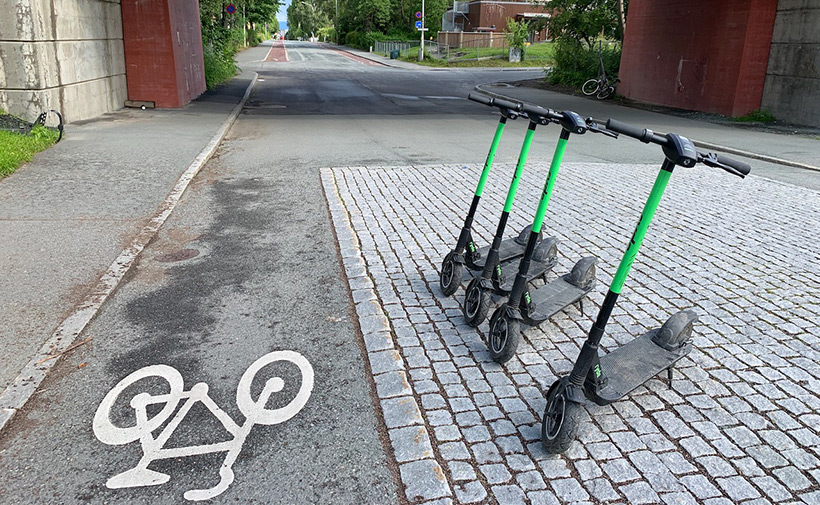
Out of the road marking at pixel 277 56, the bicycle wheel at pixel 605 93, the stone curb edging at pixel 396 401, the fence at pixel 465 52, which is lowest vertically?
the stone curb edging at pixel 396 401

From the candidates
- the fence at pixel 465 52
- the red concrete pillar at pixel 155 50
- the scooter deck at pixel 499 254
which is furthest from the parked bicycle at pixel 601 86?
the fence at pixel 465 52

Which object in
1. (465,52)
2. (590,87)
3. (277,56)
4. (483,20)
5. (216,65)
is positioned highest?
(483,20)

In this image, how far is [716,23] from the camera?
755 inches

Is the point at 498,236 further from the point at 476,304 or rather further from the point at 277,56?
the point at 277,56

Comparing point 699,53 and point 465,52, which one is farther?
point 465,52

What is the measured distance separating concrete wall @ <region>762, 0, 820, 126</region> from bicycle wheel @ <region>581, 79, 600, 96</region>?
7969mm

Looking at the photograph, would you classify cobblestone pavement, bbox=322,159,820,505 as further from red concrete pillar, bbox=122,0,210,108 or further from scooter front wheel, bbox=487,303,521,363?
red concrete pillar, bbox=122,0,210,108

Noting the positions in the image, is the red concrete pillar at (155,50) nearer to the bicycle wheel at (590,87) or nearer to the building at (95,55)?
the building at (95,55)

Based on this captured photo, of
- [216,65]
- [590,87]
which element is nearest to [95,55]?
[216,65]

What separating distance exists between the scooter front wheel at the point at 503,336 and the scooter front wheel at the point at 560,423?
70 centimetres

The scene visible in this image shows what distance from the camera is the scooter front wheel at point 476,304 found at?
15.2ft

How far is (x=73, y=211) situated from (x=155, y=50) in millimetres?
10810

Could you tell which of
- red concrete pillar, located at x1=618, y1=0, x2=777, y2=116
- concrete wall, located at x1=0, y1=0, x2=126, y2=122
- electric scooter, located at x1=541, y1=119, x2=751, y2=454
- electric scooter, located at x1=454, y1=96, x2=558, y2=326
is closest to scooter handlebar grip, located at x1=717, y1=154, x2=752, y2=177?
electric scooter, located at x1=541, y1=119, x2=751, y2=454

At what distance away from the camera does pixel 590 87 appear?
85.1ft
